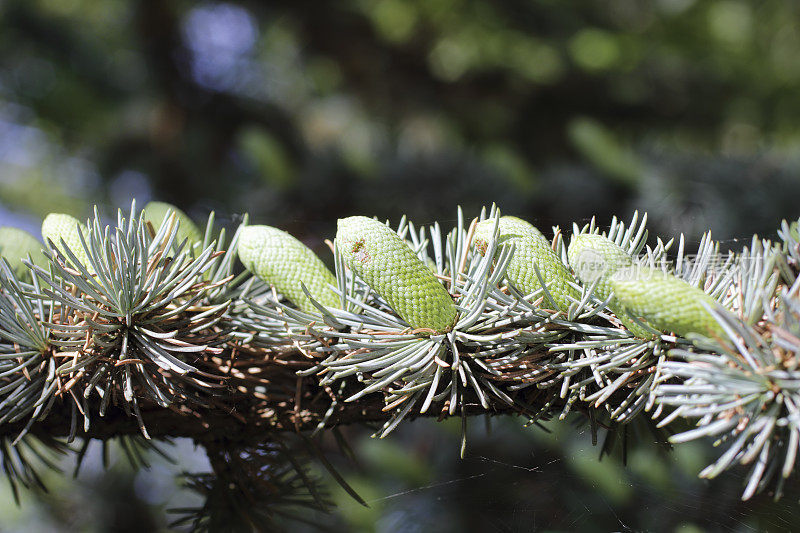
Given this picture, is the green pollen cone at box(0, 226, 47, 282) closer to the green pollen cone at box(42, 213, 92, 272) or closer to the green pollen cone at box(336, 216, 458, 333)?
the green pollen cone at box(42, 213, 92, 272)

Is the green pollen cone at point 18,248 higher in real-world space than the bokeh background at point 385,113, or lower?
lower

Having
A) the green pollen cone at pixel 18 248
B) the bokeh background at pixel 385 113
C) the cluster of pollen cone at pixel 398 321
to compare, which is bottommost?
the cluster of pollen cone at pixel 398 321

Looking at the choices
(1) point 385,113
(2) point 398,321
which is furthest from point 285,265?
(1) point 385,113

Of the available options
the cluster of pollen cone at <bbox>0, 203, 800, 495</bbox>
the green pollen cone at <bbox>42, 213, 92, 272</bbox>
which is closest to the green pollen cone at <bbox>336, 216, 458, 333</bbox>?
the cluster of pollen cone at <bbox>0, 203, 800, 495</bbox>

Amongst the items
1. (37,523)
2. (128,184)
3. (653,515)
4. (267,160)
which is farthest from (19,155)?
(653,515)

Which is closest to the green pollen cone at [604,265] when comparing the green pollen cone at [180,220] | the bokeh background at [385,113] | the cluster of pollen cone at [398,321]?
the cluster of pollen cone at [398,321]

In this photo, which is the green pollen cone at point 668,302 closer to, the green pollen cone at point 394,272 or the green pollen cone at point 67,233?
the green pollen cone at point 394,272

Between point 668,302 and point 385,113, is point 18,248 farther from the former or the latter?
point 385,113
